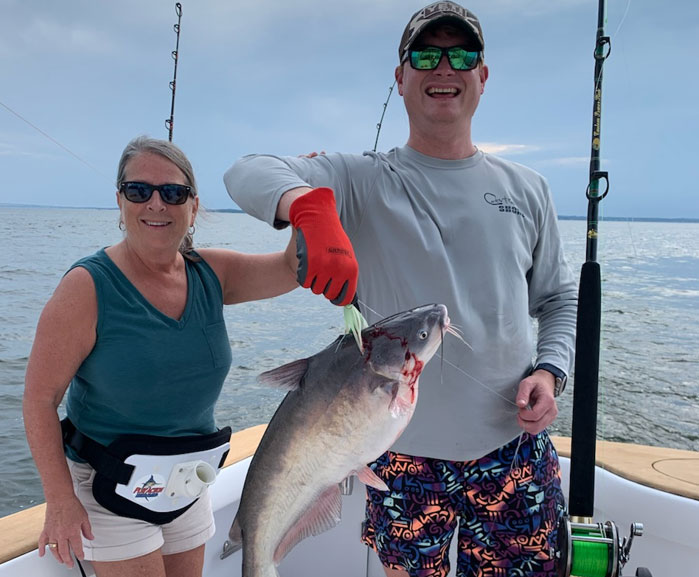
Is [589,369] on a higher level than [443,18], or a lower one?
lower

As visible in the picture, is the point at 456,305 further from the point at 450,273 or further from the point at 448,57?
the point at 448,57

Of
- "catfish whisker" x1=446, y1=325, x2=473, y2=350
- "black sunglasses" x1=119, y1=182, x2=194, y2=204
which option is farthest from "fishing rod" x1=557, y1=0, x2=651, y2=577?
"black sunglasses" x1=119, y1=182, x2=194, y2=204

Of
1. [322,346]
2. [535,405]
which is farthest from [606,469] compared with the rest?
[322,346]

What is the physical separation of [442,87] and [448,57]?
0.09 m

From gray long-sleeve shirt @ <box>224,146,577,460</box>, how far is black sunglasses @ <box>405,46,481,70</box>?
30cm

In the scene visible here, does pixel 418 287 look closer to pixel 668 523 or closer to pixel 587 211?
pixel 587 211

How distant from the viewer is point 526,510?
1776 millimetres

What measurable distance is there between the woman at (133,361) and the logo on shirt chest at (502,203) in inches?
26.5

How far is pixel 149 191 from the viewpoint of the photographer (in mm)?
1773

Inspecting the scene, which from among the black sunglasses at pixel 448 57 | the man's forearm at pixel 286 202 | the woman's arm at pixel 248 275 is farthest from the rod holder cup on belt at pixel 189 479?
the black sunglasses at pixel 448 57

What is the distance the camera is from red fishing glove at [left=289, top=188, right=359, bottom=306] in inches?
41.5

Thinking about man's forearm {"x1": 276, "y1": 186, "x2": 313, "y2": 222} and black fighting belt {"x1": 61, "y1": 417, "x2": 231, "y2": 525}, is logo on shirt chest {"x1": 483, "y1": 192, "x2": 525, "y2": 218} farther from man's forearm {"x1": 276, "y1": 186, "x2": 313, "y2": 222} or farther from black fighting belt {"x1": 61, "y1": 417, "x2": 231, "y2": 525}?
black fighting belt {"x1": 61, "y1": 417, "x2": 231, "y2": 525}

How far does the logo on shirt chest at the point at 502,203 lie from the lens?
1789 mm

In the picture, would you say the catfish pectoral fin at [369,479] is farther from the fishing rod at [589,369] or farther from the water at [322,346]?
the water at [322,346]
